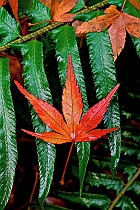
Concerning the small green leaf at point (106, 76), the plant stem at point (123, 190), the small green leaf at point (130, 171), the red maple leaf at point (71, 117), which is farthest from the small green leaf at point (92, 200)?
the red maple leaf at point (71, 117)

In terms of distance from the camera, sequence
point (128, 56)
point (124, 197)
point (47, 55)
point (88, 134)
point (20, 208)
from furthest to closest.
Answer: point (20, 208), point (128, 56), point (47, 55), point (124, 197), point (88, 134)

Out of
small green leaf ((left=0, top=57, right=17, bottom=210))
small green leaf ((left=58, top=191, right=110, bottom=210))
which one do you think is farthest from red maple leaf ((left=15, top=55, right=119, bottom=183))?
small green leaf ((left=58, top=191, right=110, bottom=210))

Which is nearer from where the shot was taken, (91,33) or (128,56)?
(91,33)

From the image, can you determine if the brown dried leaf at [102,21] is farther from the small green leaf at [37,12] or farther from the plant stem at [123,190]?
the plant stem at [123,190]

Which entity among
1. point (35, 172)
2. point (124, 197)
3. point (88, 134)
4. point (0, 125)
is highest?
point (0, 125)

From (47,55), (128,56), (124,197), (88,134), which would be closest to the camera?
(88,134)

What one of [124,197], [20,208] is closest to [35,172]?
[20,208]

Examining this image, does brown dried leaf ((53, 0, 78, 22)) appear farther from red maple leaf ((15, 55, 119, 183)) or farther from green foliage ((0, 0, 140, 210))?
red maple leaf ((15, 55, 119, 183))

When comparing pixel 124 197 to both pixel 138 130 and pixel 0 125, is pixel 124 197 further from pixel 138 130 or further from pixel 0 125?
pixel 0 125
